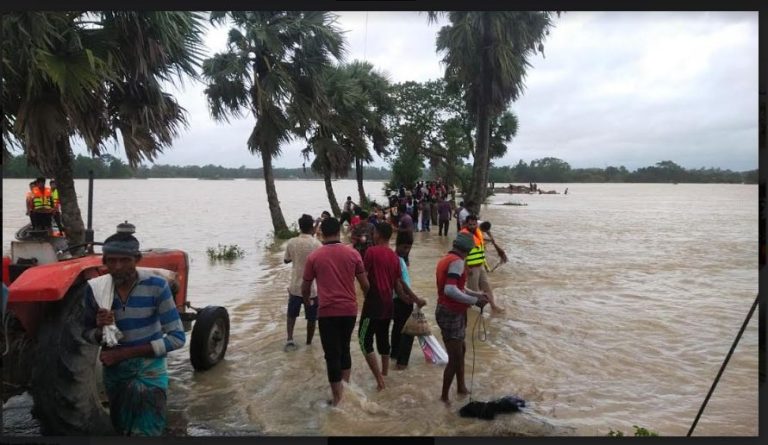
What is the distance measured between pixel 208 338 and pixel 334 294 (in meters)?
1.73

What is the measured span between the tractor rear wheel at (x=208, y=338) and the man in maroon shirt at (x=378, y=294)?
1.55 metres

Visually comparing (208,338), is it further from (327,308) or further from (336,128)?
(336,128)

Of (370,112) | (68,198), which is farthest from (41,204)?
(370,112)

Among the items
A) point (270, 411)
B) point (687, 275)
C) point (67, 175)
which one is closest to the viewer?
point (270, 411)

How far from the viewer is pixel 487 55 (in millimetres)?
18359

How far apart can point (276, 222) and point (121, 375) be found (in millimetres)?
16809

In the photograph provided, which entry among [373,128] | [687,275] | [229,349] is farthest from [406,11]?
[373,128]

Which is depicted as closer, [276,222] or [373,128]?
[276,222]

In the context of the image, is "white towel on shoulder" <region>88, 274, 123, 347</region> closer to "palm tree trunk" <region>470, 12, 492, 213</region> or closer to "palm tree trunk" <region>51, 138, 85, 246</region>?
"palm tree trunk" <region>51, 138, 85, 246</region>

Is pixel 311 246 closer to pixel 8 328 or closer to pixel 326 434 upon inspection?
pixel 326 434

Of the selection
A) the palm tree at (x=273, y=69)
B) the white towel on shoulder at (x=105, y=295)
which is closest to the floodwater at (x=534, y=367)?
the white towel on shoulder at (x=105, y=295)

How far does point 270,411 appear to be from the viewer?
183 inches

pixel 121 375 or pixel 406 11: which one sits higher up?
pixel 406 11

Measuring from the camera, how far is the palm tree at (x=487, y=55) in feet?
58.8
